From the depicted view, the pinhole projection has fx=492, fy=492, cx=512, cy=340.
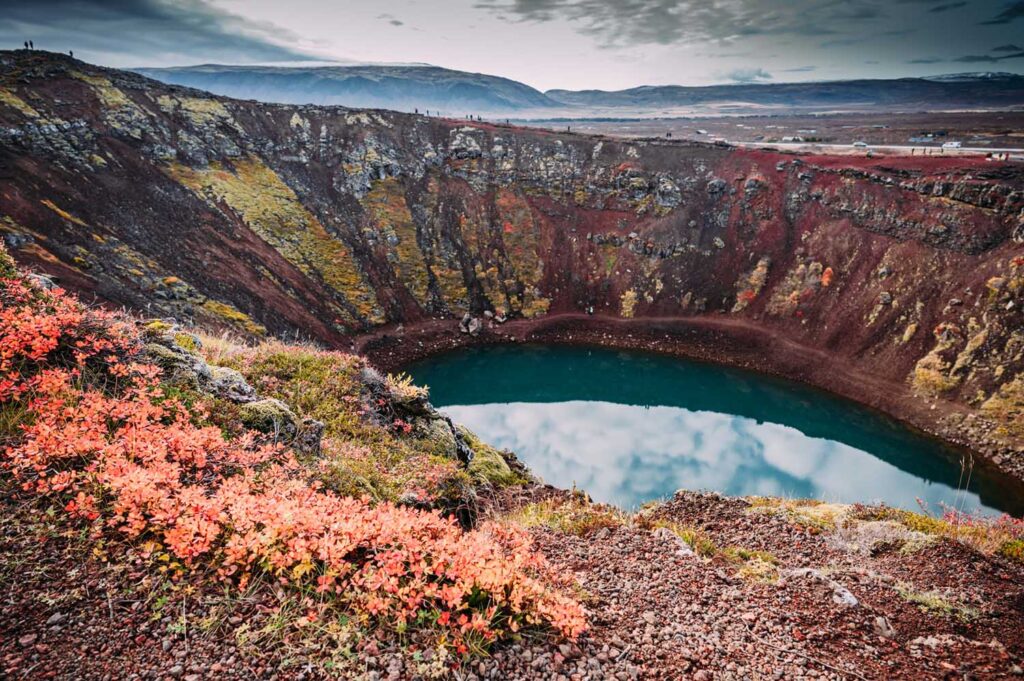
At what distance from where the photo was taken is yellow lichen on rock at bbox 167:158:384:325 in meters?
48.2

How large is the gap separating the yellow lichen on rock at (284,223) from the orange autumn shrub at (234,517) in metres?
40.9

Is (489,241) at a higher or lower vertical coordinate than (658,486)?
higher

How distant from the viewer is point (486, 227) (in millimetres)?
59875

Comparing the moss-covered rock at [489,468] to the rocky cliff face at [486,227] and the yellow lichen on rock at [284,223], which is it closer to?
the rocky cliff face at [486,227]

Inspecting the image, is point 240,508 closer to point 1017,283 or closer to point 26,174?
point 26,174

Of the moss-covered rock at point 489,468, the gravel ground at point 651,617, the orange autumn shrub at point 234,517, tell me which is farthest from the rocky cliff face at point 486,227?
the gravel ground at point 651,617

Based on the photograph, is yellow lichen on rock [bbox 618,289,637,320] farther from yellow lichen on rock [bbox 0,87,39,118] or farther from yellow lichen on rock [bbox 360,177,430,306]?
yellow lichen on rock [bbox 0,87,39,118]

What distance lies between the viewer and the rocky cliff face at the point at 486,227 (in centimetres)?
3766

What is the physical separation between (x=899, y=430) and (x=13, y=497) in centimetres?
4651

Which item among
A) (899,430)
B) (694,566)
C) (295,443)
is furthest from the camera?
(899,430)

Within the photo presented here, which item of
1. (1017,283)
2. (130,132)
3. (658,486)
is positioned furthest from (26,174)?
(1017,283)

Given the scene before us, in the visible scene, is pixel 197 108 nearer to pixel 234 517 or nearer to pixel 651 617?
pixel 234 517

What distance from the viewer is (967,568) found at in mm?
10148

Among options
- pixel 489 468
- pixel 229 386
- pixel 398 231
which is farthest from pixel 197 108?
pixel 489 468
